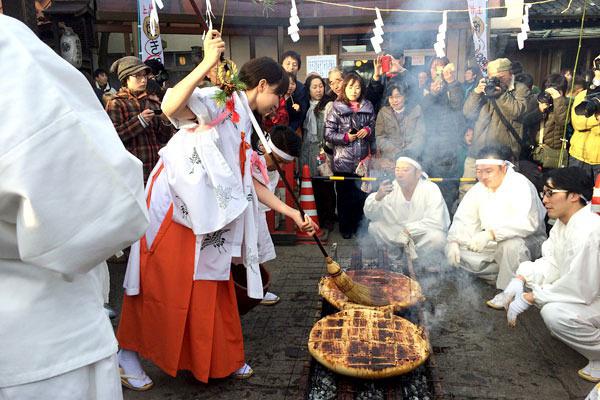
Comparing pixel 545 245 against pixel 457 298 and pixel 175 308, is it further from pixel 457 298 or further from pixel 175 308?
pixel 175 308

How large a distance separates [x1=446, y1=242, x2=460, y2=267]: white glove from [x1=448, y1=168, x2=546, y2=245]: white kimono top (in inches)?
4.6

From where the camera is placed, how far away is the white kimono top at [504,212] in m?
5.83

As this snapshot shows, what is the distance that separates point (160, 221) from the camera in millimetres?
3678

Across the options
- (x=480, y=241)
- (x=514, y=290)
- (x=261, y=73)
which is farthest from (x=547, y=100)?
(x=261, y=73)

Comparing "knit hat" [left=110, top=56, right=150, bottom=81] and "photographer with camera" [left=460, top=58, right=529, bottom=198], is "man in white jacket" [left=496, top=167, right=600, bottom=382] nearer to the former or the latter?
"photographer with camera" [left=460, top=58, right=529, bottom=198]

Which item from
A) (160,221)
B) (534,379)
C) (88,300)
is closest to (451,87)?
(534,379)

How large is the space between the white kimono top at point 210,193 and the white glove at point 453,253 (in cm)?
322

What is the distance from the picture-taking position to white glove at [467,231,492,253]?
19.5 feet

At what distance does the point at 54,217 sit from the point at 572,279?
4093 mm

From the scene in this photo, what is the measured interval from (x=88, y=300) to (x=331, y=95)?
754 cm

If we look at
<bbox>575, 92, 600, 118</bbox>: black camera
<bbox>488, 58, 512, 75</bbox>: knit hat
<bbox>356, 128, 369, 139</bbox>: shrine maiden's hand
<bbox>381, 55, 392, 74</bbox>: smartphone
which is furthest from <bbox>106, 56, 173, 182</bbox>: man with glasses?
<bbox>575, 92, 600, 118</bbox>: black camera

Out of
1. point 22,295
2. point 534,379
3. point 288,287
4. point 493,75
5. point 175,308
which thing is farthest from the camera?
point 493,75

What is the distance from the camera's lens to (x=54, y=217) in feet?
4.16

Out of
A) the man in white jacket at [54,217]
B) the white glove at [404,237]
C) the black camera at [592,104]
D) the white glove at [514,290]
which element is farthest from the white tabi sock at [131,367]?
the black camera at [592,104]
